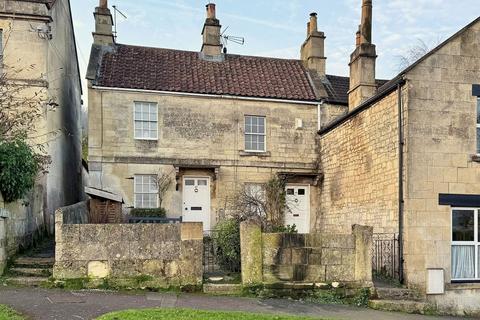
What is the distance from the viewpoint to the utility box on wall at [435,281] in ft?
37.2

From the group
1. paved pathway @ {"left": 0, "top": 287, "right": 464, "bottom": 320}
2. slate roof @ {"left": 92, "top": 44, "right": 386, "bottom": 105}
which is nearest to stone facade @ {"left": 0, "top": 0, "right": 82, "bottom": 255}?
slate roof @ {"left": 92, "top": 44, "right": 386, "bottom": 105}

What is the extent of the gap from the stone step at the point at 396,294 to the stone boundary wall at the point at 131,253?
14.2ft

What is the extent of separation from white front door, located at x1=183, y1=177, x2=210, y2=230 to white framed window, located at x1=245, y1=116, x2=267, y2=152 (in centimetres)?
251

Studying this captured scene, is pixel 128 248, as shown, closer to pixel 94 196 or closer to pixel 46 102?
pixel 94 196

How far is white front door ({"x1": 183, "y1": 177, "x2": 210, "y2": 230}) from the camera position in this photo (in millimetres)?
17766

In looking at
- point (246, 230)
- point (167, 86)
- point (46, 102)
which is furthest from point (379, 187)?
point (46, 102)

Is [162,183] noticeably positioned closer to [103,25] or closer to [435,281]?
[103,25]

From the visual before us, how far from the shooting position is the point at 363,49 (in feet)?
53.2

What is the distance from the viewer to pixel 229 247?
36.2ft

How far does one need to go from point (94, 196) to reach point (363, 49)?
11137mm

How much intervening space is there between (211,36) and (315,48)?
4978 mm

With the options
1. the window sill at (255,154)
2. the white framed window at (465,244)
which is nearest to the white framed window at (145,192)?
the window sill at (255,154)

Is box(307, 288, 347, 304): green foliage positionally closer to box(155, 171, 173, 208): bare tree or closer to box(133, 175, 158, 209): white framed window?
box(155, 171, 173, 208): bare tree

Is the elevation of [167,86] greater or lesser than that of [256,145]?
greater
